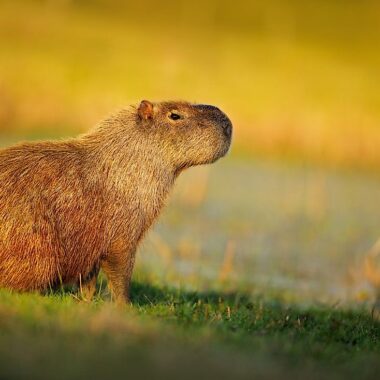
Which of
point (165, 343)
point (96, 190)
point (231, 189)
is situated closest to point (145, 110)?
point (96, 190)

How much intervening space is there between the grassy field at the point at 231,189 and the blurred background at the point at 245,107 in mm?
51

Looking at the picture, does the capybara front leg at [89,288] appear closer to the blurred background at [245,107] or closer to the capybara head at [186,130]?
the capybara head at [186,130]

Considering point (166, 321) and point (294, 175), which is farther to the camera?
point (294, 175)

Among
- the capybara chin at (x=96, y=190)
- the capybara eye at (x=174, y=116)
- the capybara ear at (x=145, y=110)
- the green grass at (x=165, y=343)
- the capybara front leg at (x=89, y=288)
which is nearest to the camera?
the green grass at (x=165, y=343)

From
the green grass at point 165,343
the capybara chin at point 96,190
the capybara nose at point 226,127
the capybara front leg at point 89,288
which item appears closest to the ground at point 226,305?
the green grass at point 165,343

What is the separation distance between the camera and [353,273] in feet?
34.7

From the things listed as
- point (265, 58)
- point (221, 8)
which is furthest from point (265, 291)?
point (221, 8)

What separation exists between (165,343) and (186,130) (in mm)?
3048

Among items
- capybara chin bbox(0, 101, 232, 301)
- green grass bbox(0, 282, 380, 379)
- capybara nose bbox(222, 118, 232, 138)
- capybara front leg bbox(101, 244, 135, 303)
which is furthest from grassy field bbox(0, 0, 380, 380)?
capybara nose bbox(222, 118, 232, 138)

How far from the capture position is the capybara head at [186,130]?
723cm

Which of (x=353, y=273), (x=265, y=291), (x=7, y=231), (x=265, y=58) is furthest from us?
(x=265, y=58)

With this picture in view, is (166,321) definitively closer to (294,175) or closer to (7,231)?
(7,231)

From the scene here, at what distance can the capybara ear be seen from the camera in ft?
23.7

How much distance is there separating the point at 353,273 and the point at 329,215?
4191 millimetres
